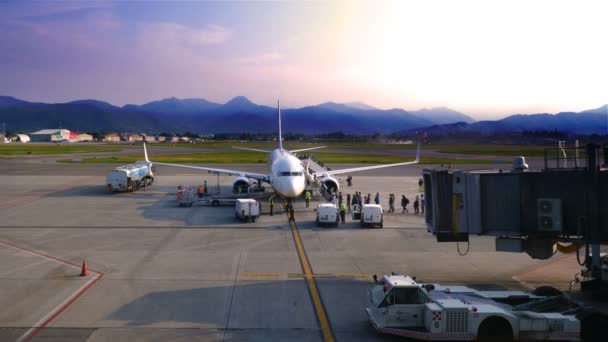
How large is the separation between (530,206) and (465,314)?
21.0 ft

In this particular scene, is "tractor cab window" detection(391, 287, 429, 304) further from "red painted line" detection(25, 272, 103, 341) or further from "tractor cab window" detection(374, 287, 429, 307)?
"red painted line" detection(25, 272, 103, 341)

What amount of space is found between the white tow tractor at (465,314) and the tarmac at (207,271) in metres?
1.09

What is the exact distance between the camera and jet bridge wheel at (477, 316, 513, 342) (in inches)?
511

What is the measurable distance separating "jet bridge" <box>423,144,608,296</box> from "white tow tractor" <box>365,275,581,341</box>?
304 centimetres

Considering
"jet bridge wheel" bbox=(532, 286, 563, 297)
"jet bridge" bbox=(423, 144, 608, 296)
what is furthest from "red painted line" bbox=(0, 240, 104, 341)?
"jet bridge wheel" bbox=(532, 286, 563, 297)

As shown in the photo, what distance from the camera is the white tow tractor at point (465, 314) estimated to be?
42.3 feet

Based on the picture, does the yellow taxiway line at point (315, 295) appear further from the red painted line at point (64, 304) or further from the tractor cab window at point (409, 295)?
the red painted line at point (64, 304)

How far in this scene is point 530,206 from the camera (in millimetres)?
17188

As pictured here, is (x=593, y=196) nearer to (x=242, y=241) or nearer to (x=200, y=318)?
(x=200, y=318)

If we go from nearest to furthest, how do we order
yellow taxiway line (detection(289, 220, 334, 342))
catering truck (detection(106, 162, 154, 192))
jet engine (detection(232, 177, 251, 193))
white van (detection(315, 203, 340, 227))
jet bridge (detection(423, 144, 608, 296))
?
Answer: yellow taxiway line (detection(289, 220, 334, 342))
jet bridge (detection(423, 144, 608, 296))
white van (detection(315, 203, 340, 227))
jet engine (detection(232, 177, 251, 193))
catering truck (detection(106, 162, 154, 192))

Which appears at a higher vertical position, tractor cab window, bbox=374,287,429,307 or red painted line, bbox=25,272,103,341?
tractor cab window, bbox=374,287,429,307

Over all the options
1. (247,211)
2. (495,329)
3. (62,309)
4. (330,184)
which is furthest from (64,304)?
(330,184)

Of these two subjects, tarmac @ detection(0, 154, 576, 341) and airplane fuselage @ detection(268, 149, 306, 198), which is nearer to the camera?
tarmac @ detection(0, 154, 576, 341)

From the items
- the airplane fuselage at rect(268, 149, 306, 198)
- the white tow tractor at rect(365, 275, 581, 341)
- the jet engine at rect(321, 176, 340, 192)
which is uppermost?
the airplane fuselage at rect(268, 149, 306, 198)
